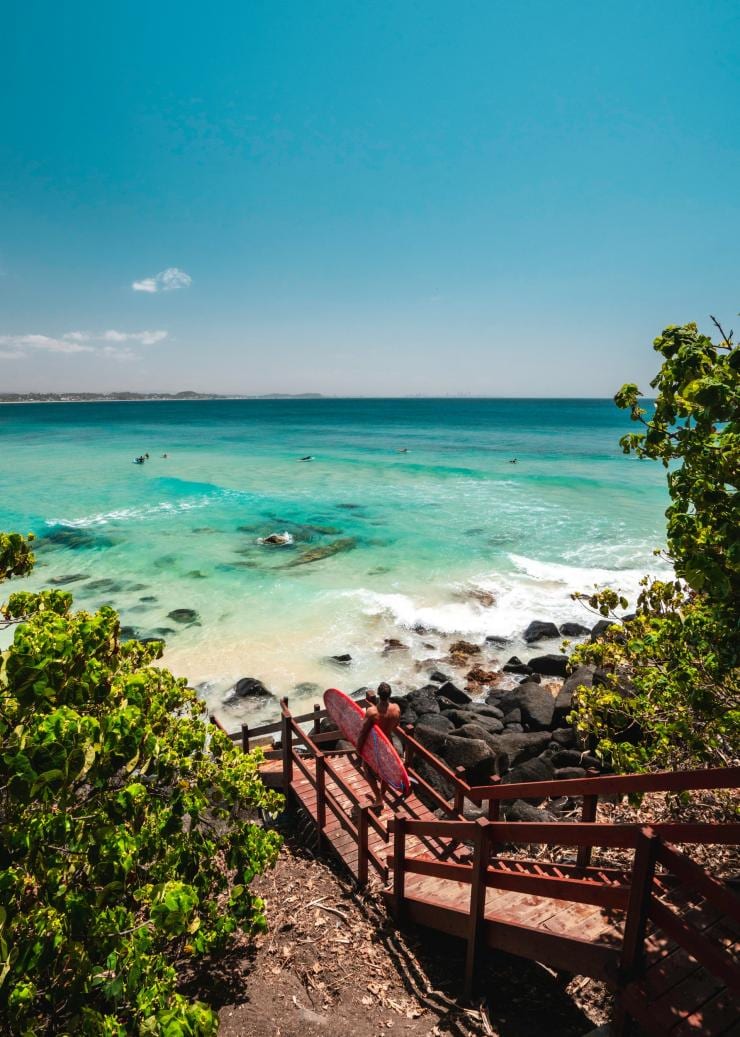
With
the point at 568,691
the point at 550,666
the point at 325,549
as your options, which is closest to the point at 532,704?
the point at 568,691

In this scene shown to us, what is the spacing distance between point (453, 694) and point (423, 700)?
0.92 meters

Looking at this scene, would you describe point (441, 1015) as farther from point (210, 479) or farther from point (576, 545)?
point (210, 479)

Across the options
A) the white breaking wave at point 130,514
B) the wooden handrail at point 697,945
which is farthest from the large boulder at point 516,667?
the white breaking wave at point 130,514

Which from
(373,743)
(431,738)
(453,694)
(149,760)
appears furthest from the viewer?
(453,694)

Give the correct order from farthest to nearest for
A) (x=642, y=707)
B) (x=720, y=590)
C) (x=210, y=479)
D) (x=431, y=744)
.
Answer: (x=210, y=479) → (x=431, y=744) → (x=642, y=707) → (x=720, y=590)

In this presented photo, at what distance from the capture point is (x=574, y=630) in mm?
19234

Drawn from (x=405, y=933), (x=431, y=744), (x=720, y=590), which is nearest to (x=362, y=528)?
(x=431, y=744)

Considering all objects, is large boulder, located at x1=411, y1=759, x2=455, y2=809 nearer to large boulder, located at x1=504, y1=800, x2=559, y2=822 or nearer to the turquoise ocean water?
large boulder, located at x1=504, y1=800, x2=559, y2=822

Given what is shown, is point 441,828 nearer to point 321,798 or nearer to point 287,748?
point 321,798

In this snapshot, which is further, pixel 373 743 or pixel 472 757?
pixel 472 757

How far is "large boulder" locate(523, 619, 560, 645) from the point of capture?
18703mm

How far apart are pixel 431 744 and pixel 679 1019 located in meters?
8.25

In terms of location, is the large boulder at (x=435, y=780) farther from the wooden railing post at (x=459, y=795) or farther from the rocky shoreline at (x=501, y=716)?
the wooden railing post at (x=459, y=795)

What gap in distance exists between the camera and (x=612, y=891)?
379cm
